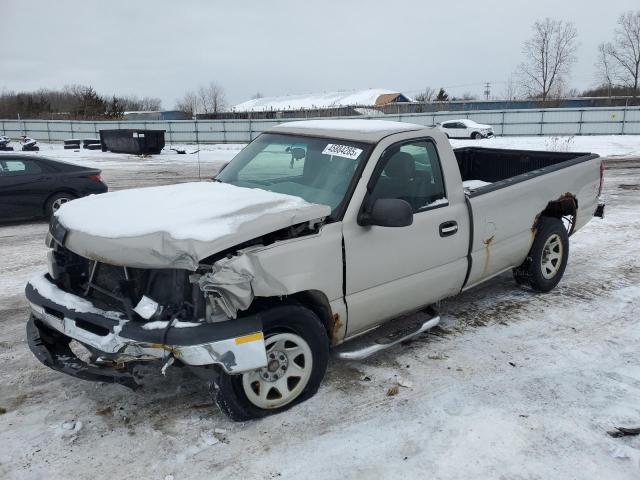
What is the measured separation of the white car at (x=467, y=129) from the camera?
32469 mm

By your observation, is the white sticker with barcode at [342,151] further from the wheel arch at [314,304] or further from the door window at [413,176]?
the wheel arch at [314,304]

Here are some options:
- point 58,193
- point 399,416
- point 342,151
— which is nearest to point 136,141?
point 58,193

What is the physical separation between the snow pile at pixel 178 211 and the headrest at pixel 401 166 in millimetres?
836

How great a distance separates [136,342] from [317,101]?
252 ft

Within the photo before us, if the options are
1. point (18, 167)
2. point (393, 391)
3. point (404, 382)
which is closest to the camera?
point (393, 391)

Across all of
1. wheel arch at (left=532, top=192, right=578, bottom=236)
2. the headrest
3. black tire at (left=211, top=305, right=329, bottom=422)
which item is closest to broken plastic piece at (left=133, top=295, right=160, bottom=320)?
black tire at (left=211, top=305, right=329, bottom=422)

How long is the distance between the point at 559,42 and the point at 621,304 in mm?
57427

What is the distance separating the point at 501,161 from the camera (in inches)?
285

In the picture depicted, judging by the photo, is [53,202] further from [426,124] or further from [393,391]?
[426,124]

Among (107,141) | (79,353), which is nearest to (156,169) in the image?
(107,141)

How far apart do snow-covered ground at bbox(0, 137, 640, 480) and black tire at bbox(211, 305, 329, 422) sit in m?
0.11

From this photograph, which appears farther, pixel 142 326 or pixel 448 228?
pixel 448 228

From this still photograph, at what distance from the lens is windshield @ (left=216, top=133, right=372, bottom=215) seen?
13.2ft

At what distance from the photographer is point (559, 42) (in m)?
54.8
